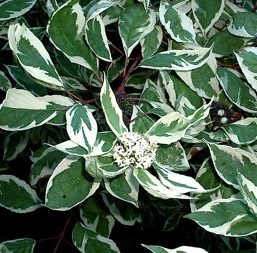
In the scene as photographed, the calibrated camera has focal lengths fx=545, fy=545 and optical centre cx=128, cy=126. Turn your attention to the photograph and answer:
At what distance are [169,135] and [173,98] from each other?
0.25 m

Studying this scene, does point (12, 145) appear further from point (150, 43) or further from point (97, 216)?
point (150, 43)

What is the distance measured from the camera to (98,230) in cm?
151

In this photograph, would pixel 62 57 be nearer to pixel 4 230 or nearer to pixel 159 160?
pixel 159 160

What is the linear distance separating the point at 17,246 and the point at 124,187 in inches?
18.2

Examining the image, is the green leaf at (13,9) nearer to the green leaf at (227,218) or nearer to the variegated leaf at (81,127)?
the variegated leaf at (81,127)

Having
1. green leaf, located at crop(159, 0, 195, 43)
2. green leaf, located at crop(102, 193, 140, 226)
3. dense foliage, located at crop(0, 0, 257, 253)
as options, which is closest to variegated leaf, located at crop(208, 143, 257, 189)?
dense foliage, located at crop(0, 0, 257, 253)

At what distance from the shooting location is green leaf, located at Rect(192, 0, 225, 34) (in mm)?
1208

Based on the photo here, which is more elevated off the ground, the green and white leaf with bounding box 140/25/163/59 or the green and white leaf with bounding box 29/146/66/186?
the green and white leaf with bounding box 140/25/163/59

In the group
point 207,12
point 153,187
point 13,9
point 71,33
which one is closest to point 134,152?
point 153,187

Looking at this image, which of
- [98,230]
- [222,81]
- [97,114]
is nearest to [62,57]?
[97,114]

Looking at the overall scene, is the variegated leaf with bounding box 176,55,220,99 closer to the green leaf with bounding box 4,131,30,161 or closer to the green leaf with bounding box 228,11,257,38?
the green leaf with bounding box 228,11,257,38

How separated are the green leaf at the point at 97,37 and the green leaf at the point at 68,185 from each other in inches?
8.3

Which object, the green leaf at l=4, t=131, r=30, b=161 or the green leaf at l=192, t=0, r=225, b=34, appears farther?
the green leaf at l=4, t=131, r=30, b=161

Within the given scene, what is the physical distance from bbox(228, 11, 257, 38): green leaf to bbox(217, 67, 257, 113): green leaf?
0.29 ft
